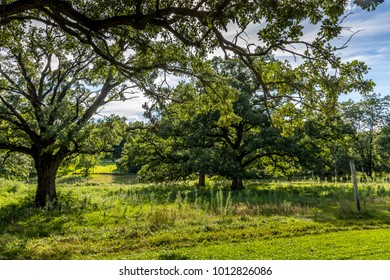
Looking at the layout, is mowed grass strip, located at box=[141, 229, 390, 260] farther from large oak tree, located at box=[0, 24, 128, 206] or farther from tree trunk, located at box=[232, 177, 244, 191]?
tree trunk, located at box=[232, 177, 244, 191]

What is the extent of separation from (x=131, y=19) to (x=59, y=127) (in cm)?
948

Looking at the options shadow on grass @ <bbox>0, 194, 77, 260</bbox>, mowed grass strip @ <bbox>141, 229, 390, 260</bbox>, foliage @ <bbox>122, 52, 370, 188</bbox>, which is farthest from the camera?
foliage @ <bbox>122, 52, 370, 188</bbox>

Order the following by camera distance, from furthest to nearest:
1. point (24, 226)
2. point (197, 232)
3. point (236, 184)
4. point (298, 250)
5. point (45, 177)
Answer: point (236, 184)
point (45, 177)
point (24, 226)
point (197, 232)
point (298, 250)

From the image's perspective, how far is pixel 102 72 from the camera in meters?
15.0

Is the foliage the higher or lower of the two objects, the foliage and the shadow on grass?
the higher

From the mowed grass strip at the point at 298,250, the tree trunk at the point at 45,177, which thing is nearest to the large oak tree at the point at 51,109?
the tree trunk at the point at 45,177

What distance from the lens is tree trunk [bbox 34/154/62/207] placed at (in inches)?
737

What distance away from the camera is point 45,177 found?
740 inches

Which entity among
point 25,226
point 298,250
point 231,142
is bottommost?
point 298,250

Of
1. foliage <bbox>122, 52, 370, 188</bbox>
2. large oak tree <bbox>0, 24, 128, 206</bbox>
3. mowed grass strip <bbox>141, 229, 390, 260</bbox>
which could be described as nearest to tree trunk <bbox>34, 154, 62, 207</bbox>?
large oak tree <bbox>0, 24, 128, 206</bbox>

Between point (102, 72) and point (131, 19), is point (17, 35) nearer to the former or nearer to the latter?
point (102, 72)

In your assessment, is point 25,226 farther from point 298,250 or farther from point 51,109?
point 298,250

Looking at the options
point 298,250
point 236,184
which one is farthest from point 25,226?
point 236,184
